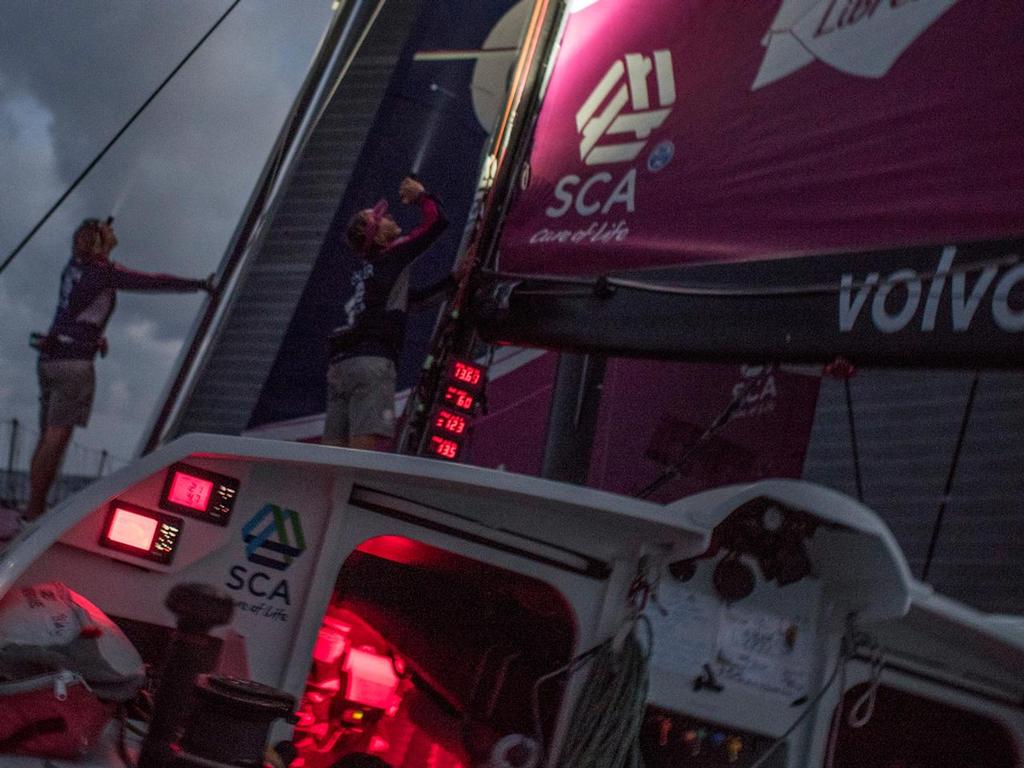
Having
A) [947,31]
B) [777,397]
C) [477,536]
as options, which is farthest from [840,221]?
Result: [777,397]

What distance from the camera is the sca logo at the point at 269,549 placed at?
356 cm

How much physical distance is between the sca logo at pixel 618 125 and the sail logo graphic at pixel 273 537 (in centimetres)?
190

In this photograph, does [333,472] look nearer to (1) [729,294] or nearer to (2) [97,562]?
(2) [97,562]

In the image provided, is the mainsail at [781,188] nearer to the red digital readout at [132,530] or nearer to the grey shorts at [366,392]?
the grey shorts at [366,392]

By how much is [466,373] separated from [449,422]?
27 cm

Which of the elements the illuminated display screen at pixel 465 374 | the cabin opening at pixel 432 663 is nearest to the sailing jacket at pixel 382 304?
the illuminated display screen at pixel 465 374

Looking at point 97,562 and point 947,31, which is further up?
point 947,31

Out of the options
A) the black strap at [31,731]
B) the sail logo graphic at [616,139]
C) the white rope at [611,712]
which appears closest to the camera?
the black strap at [31,731]

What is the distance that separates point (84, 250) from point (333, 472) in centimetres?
268

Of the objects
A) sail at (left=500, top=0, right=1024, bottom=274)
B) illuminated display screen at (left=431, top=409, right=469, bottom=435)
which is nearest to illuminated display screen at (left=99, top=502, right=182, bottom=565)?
sail at (left=500, top=0, right=1024, bottom=274)

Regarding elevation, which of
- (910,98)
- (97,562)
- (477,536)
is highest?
(910,98)

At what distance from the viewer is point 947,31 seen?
12.6 feet

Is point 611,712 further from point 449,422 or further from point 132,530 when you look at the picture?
point 449,422

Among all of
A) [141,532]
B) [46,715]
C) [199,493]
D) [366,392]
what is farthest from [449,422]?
[46,715]
